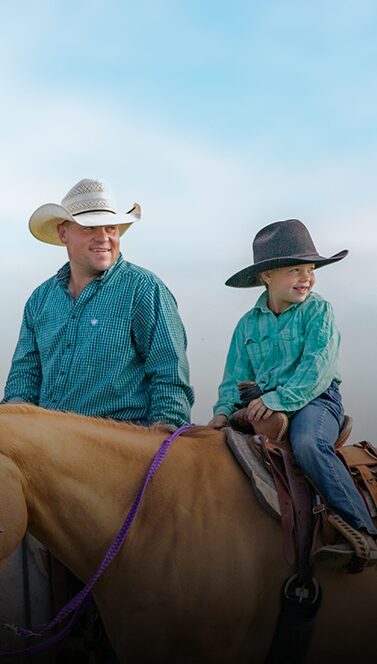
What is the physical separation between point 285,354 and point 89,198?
1780 millimetres

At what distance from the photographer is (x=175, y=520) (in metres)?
3.57

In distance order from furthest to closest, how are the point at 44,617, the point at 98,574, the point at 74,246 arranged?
the point at 74,246 → the point at 44,617 → the point at 98,574

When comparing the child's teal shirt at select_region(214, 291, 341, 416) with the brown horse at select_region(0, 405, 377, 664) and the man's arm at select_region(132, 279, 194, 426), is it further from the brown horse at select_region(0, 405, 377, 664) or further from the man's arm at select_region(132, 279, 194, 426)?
the brown horse at select_region(0, 405, 377, 664)

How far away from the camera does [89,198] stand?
5.18 meters

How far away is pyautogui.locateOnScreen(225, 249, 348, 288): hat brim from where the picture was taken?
465 cm

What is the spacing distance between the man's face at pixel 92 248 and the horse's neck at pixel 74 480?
1647 millimetres

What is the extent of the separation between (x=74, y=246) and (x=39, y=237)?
24.5 inches

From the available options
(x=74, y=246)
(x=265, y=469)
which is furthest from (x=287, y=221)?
(x=265, y=469)

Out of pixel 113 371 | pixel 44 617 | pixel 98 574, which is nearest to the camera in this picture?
pixel 98 574

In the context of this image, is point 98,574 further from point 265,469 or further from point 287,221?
point 287,221

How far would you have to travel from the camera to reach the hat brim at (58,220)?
5.02 m

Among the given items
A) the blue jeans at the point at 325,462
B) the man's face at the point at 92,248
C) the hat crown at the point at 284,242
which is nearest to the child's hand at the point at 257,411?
the blue jeans at the point at 325,462

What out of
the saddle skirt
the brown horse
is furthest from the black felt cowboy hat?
the brown horse

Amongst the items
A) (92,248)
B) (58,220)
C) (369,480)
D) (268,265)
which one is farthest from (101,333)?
(369,480)
